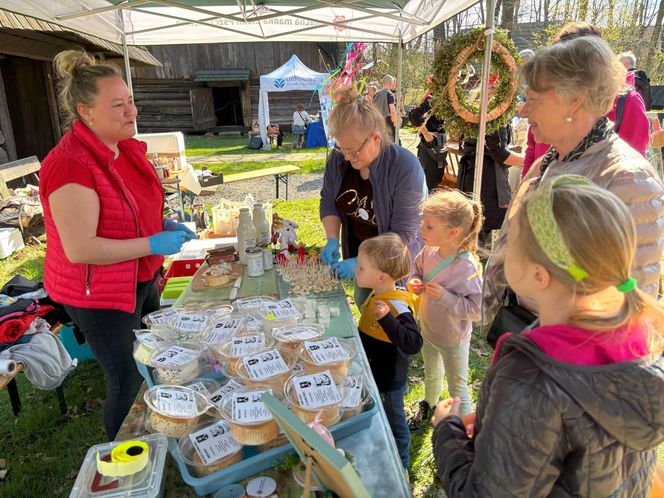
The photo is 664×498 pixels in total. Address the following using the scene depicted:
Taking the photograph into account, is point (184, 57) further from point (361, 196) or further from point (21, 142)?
point (361, 196)

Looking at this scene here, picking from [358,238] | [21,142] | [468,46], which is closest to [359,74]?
[21,142]

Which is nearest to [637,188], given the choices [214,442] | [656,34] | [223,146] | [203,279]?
[214,442]

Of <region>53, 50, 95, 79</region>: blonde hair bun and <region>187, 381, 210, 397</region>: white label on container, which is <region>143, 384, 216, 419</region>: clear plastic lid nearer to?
<region>187, 381, 210, 397</region>: white label on container

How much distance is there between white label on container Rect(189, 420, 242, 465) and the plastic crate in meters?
1.93

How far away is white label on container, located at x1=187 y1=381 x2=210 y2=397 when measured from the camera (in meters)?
1.37

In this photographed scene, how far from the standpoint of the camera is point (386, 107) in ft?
25.4

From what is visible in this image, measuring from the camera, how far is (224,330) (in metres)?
1.64

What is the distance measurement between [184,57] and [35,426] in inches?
758

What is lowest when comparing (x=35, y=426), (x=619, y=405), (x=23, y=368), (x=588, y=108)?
(x=35, y=426)

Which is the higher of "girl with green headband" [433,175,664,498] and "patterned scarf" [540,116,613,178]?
"patterned scarf" [540,116,613,178]

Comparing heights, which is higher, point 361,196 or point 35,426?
point 361,196

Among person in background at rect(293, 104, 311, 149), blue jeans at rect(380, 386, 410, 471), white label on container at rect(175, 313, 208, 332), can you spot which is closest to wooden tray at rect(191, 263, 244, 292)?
white label on container at rect(175, 313, 208, 332)

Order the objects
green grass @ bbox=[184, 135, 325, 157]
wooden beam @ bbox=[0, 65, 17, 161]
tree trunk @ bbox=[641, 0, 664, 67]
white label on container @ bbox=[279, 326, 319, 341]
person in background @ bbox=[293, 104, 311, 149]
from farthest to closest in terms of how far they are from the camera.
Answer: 1. person in background @ bbox=[293, 104, 311, 149]
2. tree trunk @ bbox=[641, 0, 664, 67]
3. green grass @ bbox=[184, 135, 325, 157]
4. wooden beam @ bbox=[0, 65, 17, 161]
5. white label on container @ bbox=[279, 326, 319, 341]

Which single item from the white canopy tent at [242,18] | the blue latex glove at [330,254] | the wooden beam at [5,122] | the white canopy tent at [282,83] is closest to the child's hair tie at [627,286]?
the blue latex glove at [330,254]
